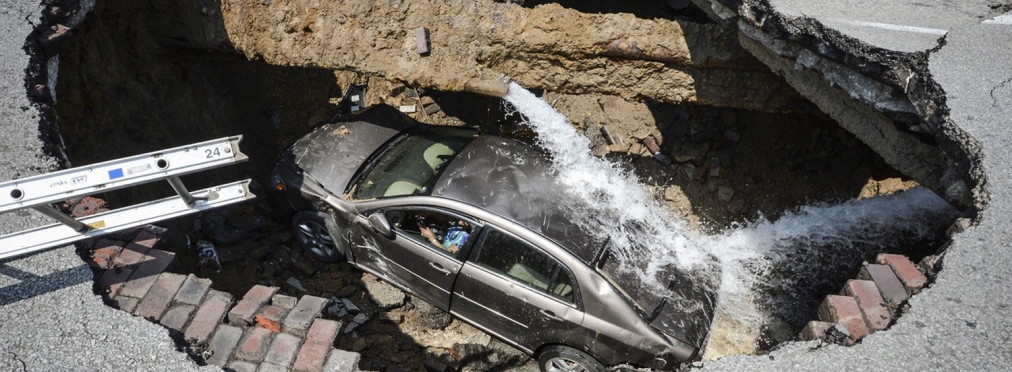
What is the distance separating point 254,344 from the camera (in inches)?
143

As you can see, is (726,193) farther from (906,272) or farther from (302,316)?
(302,316)

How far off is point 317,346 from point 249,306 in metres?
0.54

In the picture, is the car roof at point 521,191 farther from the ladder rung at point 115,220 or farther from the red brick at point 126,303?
the red brick at point 126,303

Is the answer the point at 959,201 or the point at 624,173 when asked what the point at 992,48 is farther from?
the point at 624,173

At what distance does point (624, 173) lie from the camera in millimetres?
6750

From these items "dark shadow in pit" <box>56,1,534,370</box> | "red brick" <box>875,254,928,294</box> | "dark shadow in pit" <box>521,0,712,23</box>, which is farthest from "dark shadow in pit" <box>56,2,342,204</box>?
"red brick" <box>875,254,928,294</box>

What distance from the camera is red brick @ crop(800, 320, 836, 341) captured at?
3320mm

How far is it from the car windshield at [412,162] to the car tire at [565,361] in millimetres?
1604

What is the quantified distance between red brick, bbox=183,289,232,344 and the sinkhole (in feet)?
4.62

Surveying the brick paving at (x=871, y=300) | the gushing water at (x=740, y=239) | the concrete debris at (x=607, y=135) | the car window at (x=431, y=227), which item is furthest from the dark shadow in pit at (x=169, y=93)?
the brick paving at (x=871, y=300)

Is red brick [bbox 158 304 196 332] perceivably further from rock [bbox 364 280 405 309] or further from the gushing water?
the gushing water

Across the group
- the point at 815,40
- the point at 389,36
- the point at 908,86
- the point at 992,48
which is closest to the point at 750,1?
the point at 815,40

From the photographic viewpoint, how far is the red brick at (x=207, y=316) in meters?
3.59

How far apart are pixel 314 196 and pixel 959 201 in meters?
4.79
